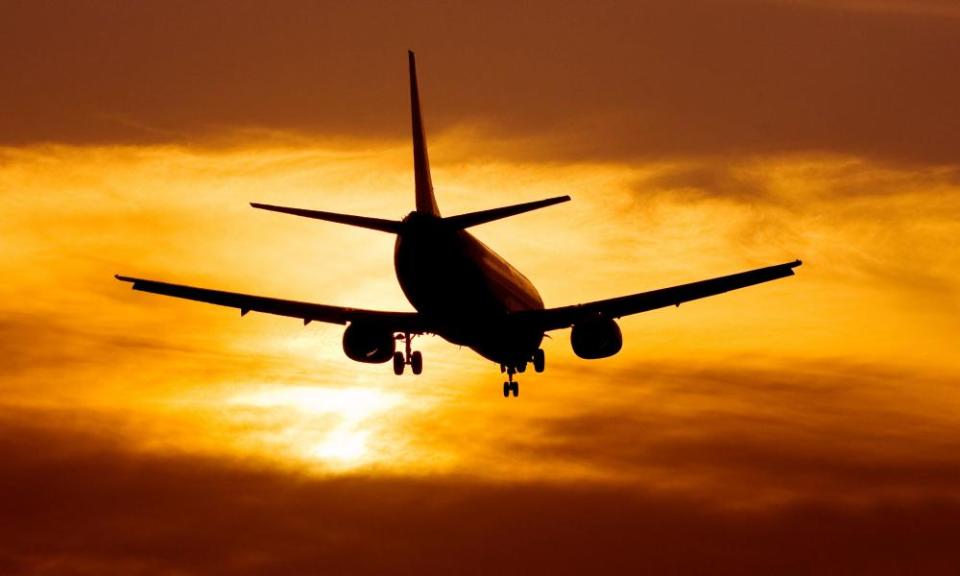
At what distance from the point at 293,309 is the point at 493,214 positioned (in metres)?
12.8

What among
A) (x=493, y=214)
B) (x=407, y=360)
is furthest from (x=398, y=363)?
(x=493, y=214)

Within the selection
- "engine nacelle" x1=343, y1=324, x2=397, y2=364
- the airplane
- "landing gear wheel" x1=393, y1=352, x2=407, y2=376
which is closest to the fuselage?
the airplane

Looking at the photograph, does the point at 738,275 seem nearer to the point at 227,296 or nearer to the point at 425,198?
the point at 425,198

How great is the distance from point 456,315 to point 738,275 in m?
11.6

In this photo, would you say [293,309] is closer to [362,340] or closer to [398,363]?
[362,340]

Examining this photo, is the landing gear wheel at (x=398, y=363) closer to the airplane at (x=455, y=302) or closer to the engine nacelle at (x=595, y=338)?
the airplane at (x=455, y=302)

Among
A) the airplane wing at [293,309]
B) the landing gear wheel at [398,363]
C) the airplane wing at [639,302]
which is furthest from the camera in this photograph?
the landing gear wheel at [398,363]

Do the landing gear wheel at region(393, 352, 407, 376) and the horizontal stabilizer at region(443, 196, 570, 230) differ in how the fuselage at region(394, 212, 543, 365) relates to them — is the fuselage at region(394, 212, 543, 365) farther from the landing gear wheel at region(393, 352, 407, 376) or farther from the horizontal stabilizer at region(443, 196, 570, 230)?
the landing gear wheel at region(393, 352, 407, 376)

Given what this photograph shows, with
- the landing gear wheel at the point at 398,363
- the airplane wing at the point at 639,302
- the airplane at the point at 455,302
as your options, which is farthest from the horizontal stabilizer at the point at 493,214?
the landing gear wheel at the point at 398,363

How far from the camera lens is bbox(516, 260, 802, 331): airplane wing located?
50.0 m

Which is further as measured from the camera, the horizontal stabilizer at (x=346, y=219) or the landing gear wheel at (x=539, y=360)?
the landing gear wheel at (x=539, y=360)

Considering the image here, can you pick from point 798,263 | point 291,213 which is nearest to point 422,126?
point 291,213

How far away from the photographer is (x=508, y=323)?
5225 centimetres

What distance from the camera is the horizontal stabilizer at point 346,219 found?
1719 inches
